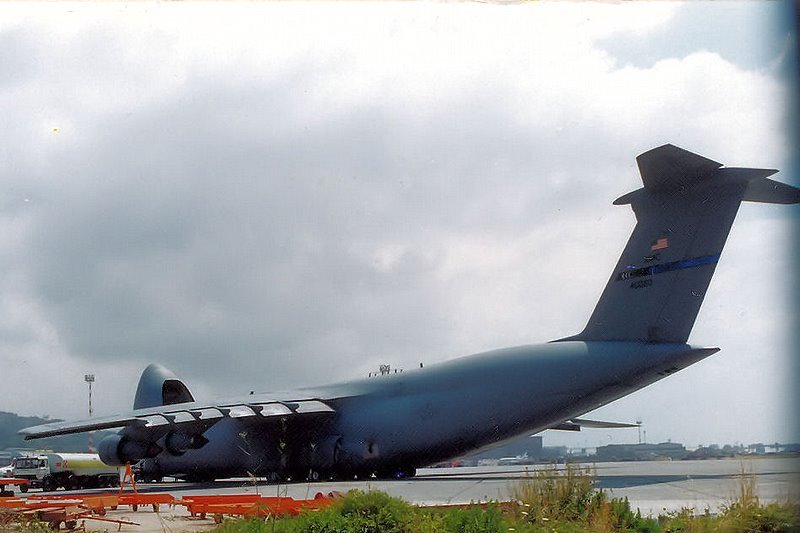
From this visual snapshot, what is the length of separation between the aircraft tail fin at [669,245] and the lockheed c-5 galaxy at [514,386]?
0.9 inches

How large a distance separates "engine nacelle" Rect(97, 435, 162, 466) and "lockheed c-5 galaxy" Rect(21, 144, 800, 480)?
0.13 ft

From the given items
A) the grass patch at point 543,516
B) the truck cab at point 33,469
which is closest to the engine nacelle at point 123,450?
the truck cab at point 33,469

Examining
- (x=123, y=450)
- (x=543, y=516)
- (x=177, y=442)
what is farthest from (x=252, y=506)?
(x=123, y=450)

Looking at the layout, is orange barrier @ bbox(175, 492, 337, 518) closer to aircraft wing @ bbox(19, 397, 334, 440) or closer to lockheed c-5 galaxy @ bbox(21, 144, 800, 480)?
aircraft wing @ bbox(19, 397, 334, 440)

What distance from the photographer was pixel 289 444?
21.9 metres

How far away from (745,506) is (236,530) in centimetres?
389

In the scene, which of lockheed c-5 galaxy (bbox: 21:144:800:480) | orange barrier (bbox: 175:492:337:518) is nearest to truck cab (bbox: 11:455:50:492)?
lockheed c-5 galaxy (bbox: 21:144:800:480)

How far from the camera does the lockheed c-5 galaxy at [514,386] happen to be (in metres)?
16.8

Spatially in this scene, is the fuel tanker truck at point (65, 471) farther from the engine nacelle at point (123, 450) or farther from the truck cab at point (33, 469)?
the engine nacelle at point (123, 450)

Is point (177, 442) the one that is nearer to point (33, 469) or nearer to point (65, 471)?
point (65, 471)

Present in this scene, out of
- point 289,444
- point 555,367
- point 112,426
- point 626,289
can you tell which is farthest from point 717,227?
point 112,426

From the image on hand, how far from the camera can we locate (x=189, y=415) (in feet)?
62.2

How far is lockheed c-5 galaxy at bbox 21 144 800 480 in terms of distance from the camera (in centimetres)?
1683

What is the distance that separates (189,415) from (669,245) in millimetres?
10787
